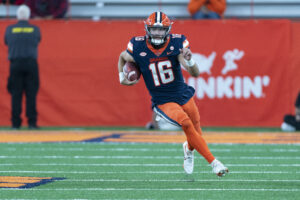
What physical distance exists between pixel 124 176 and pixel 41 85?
22.2ft

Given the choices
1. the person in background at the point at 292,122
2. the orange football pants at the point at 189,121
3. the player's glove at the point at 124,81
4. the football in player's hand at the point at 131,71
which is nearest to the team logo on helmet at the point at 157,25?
the football in player's hand at the point at 131,71

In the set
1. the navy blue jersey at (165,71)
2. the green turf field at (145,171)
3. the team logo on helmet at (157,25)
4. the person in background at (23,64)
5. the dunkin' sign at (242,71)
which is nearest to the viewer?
the green turf field at (145,171)

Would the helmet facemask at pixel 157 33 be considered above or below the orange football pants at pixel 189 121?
above

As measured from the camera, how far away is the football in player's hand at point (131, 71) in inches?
257

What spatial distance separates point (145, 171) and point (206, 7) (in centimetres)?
718

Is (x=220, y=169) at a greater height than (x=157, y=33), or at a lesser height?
lesser

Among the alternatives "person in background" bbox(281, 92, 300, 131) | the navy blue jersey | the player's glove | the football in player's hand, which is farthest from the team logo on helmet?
"person in background" bbox(281, 92, 300, 131)

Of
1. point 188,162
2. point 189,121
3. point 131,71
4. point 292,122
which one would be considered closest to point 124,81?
point 131,71

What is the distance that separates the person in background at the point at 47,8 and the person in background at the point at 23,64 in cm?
153

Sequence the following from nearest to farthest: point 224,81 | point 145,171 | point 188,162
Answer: point 188,162, point 145,171, point 224,81

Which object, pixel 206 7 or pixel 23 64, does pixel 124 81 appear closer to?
pixel 23 64

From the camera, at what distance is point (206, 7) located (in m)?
13.6

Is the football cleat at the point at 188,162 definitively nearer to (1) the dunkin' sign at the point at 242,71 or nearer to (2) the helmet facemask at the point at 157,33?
(2) the helmet facemask at the point at 157,33

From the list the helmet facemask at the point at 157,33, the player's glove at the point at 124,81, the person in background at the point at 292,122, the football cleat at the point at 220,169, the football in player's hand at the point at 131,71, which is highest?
the helmet facemask at the point at 157,33
